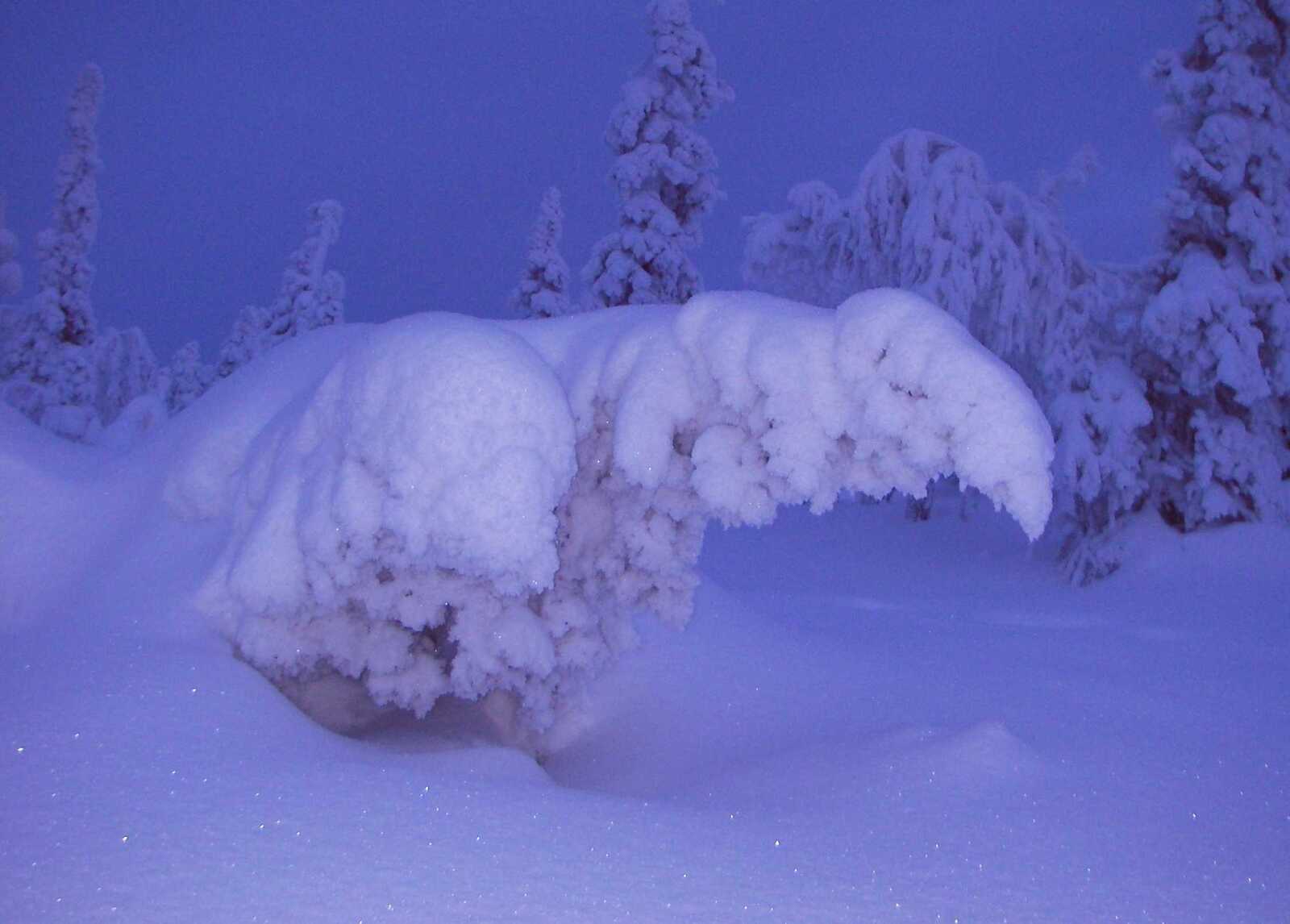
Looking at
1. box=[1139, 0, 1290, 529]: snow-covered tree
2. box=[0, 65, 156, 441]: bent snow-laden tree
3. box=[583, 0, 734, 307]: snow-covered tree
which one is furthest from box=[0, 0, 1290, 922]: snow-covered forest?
box=[0, 65, 156, 441]: bent snow-laden tree

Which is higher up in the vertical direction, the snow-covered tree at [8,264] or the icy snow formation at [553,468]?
the snow-covered tree at [8,264]

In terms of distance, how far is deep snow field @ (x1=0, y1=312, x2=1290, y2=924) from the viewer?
416 centimetres

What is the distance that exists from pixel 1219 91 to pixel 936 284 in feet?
17.2

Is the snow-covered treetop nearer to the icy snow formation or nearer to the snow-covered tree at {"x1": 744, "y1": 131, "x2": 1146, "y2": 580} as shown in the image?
the snow-covered tree at {"x1": 744, "y1": 131, "x2": 1146, "y2": 580}

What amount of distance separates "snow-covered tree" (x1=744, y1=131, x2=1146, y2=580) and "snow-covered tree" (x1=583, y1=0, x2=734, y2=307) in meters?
2.20

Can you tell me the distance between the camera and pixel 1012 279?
1728 cm

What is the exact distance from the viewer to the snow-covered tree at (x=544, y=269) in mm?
26797

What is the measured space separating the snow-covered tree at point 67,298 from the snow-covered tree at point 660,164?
47.5 feet

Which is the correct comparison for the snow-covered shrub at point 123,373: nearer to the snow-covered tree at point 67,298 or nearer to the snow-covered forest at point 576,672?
the snow-covered tree at point 67,298

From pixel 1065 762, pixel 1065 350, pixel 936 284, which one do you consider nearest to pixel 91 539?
pixel 1065 762

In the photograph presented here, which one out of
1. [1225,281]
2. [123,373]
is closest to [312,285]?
[1225,281]

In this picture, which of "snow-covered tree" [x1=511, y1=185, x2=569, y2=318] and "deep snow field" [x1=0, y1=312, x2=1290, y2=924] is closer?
"deep snow field" [x1=0, y1=312, x2=1290, y2=924]

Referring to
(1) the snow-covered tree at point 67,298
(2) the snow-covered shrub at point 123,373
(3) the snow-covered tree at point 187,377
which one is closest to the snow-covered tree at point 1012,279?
(1) the snow-covered tree at point 67,298

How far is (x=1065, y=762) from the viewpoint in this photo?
21.4 feet
